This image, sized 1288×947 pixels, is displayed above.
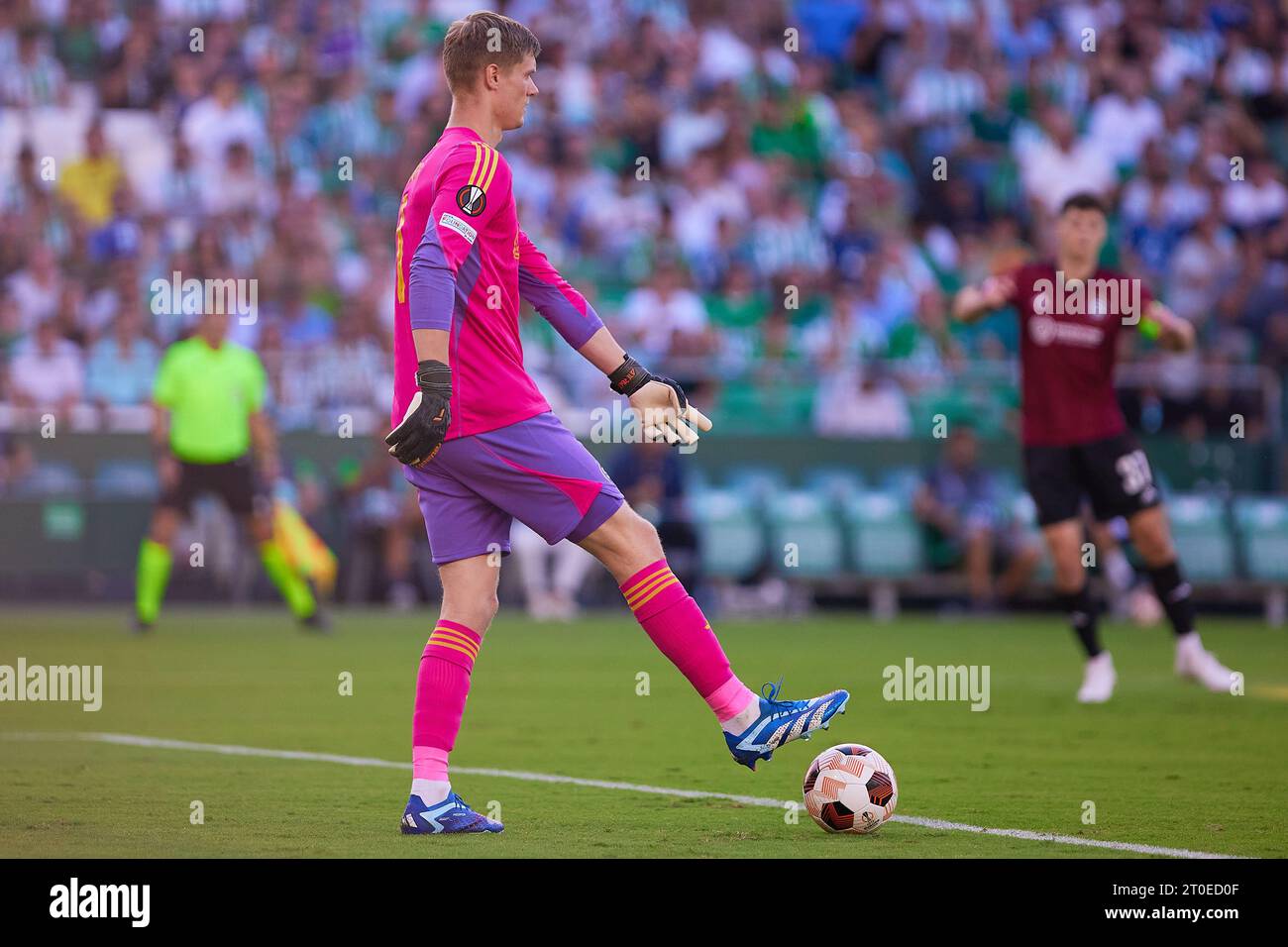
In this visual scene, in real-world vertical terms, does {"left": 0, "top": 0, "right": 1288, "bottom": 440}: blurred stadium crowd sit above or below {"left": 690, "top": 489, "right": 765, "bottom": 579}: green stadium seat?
above

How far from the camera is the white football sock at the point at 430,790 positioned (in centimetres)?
679

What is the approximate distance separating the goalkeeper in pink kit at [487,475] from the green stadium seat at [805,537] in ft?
43.2

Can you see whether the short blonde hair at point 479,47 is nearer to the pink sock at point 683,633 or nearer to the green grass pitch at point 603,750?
the pink sock at point 683,633

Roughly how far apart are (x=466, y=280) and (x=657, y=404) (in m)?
0.83

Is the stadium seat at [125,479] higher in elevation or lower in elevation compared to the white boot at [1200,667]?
higher

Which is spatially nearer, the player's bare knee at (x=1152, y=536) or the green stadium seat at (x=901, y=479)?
the player's bare knee at (x=1152, y=536)

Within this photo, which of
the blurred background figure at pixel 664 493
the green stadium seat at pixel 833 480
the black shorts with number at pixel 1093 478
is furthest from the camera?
the green stadium seat at pixel 833 480

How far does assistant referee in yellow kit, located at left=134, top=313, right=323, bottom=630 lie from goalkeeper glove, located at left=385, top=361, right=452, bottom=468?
1062cm

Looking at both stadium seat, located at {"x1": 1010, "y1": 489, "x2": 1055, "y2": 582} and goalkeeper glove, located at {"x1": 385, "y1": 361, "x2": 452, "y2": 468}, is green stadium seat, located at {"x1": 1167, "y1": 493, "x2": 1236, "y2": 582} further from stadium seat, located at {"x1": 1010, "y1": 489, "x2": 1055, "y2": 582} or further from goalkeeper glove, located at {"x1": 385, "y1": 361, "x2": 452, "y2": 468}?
goalkeeper glove, located at {"x1": 385, "y1": 361, "x2": 452, "y2": 468}

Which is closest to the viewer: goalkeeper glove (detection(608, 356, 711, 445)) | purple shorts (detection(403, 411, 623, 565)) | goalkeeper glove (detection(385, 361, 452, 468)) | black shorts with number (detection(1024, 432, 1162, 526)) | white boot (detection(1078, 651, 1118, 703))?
goalkeeper glove (detection(385, 361, 452, 468))

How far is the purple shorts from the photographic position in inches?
271

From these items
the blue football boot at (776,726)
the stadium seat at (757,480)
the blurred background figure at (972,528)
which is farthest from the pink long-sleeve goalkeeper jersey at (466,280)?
the stadium seat at (757,480)

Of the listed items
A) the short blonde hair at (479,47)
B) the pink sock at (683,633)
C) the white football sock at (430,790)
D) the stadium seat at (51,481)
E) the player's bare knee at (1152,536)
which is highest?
the short blonde hair at (479,47)

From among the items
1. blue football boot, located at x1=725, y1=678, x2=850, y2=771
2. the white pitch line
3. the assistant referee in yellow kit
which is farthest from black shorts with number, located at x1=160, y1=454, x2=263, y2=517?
blue football boot, located at x1=725, y1=678, x2=850, y2=771
